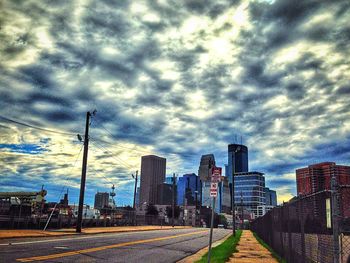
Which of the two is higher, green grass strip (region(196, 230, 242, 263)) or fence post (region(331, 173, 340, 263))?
fence post (region(331, 173, 340, 263))

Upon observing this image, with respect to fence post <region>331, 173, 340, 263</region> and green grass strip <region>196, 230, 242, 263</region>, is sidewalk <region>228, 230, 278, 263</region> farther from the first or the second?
fence post <region>331, 173, 340, 263</region>

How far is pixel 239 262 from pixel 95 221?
106 ft

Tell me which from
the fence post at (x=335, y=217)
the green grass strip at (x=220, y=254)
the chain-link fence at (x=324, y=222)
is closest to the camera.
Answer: the fence post at (x=335, y=217)

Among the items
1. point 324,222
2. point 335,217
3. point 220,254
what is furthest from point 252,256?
point 335,217

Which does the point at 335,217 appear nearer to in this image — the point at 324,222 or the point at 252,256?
the point at 324,222

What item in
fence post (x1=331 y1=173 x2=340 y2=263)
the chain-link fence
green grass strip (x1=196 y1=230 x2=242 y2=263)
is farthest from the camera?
green grass strip (x1=196 y1=230 x2=242 y2=263)

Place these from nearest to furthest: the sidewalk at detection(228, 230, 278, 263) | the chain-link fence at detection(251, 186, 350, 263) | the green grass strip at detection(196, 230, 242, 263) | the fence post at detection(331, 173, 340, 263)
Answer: the fence post at detection(331, 173, 340, 263)
the chain-link fence at detection(251, 186, 350, 263)
the green grass strip at detection(196, 230, 242, 263)
the sidewalk at detection(228, 230, 278, 263)

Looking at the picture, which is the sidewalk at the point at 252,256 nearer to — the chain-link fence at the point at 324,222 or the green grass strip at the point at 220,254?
the green grass strip at the point at 220,254

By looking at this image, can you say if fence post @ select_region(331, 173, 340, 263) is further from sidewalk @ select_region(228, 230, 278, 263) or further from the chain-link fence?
sidewalk @ select_region(228, 230, 278, 263)

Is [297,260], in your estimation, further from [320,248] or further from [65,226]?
[65,226]

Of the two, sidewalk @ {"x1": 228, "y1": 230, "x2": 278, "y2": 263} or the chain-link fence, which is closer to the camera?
the chain-link fence

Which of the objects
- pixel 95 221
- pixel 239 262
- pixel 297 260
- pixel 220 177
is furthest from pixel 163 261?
pixel 95 221

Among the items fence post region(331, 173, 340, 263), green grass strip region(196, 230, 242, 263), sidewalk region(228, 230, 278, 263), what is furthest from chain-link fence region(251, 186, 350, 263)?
green grass strip region(196, 230, 242, 263)

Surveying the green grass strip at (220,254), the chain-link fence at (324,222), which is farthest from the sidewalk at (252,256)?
the chain-link fence at (324,222)
